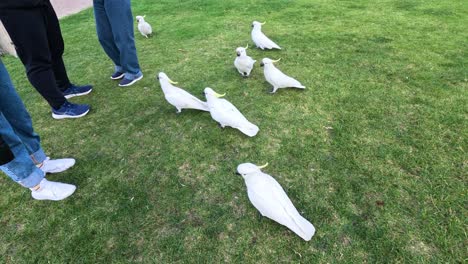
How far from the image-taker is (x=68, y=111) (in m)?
2.89

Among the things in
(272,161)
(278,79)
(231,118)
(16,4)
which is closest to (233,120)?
(231,118)

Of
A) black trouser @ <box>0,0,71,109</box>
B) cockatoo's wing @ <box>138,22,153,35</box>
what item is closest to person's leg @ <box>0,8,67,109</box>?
black trouser @ <box>0,0,71,109</box>

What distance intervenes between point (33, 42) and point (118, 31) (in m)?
0.85

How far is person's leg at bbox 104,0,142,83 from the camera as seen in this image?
2.96m

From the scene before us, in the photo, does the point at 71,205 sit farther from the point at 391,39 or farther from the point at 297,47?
the point at 391,39

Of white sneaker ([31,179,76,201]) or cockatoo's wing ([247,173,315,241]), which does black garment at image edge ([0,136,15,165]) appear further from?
cockatoo's wing ([247,173,315,241])

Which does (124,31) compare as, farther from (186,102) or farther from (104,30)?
(186,102)

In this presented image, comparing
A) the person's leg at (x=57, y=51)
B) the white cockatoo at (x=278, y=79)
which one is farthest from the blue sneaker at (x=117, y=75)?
the white cockatoo at (x=278, y=79)

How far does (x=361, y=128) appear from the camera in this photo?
99.2 inches

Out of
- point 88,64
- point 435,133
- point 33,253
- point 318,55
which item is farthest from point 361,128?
point 88,64

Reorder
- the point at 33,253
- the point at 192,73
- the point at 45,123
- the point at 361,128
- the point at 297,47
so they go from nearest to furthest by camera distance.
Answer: the point at 33,253 < the point at 361,128 < the point at 45,123 < the point at 192,73 < the point at 297,47

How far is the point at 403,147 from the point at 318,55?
1.85 meters

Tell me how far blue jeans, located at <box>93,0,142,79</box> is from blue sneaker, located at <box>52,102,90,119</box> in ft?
2.37

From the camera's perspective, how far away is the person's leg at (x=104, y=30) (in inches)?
123
